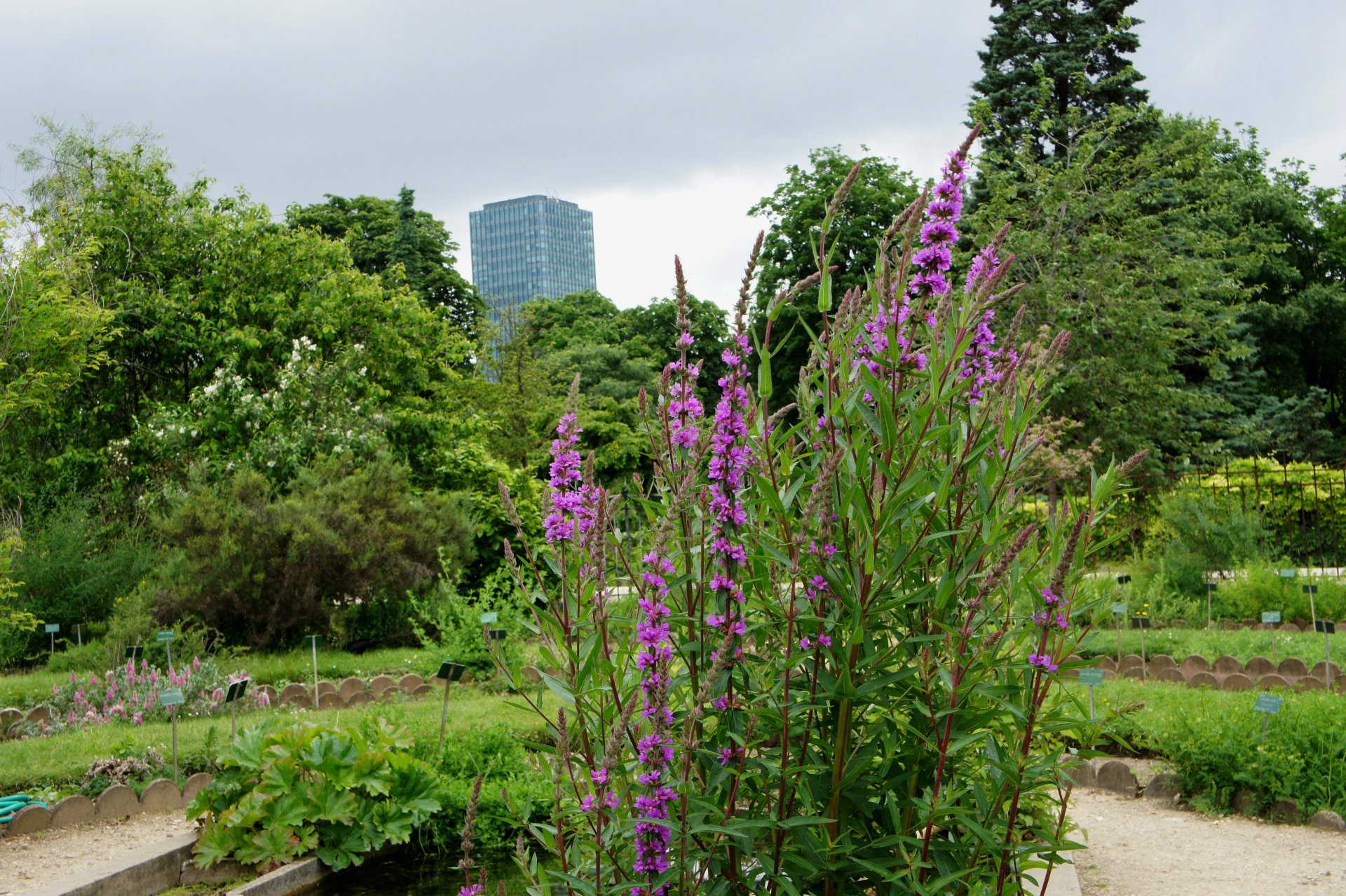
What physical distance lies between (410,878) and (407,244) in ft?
92.5

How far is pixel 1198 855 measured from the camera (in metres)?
4.43

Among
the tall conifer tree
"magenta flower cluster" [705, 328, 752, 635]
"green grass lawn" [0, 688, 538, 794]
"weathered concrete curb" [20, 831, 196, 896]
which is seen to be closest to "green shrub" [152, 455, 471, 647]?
"green grass lawn" [0, 688, 538, 794]

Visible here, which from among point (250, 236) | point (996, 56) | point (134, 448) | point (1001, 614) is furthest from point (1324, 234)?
point (1001, 614)

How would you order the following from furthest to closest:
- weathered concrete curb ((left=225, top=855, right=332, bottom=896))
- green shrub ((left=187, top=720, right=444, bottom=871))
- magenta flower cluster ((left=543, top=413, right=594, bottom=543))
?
green shrub ((left=187, top=720, right=444, bottom=871)) → weathered concrete curb ((left=225, top=855, right=332, bottom=896)) → magenta flower cluster ((left=543, top=413, right=594, bottom=543))

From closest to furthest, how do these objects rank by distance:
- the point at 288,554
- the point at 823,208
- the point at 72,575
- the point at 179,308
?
1. the point at 288,554
2. the point at 72,575
3. the point at 179,308
4. the point at 823,208

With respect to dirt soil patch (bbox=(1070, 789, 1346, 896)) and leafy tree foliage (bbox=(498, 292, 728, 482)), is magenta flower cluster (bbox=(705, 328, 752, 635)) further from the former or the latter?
leafy tree foliage (bbox=(498, 292, 728, 482))

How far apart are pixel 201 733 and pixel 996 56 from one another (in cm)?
2372

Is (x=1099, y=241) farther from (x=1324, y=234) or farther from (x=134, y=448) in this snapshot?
(x=1324, y=234)

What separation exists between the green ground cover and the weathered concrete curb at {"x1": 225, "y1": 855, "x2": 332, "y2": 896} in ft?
11.7

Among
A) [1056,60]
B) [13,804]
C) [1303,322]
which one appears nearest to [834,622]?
A: [13,804]

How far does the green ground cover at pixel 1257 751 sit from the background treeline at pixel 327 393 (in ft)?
11.0

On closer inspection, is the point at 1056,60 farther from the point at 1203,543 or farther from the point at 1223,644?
the point at 1223,644

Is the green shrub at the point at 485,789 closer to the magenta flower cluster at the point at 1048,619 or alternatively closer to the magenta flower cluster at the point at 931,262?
the magenta flower cluster at the point at 1048,619

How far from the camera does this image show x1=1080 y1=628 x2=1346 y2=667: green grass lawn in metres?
7.68
